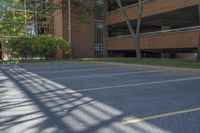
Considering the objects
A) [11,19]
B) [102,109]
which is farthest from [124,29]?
[102,109]

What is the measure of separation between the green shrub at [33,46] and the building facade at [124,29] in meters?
3.26

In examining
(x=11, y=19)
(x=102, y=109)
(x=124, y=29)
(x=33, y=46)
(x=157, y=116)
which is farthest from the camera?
(x=124, y=29)

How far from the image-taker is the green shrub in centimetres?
2867

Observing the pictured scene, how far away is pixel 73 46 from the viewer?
32.8 meters

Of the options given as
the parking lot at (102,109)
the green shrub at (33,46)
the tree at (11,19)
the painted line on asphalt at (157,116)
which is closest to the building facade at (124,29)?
the green shrub at (33,46)

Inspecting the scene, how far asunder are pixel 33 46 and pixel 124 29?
13.0 m

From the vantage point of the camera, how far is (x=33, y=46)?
2872cm

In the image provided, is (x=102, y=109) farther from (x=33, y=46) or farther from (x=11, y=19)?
(x=11, y=19)

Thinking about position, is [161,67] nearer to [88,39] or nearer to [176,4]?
[176,4]

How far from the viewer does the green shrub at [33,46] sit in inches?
1129

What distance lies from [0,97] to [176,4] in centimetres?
1762

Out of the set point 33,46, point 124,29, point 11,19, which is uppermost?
point 11,19

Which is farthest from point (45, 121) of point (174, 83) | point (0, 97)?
point (174, 83)

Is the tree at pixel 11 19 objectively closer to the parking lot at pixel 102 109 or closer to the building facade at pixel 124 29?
the building facade at pixel 124 29
